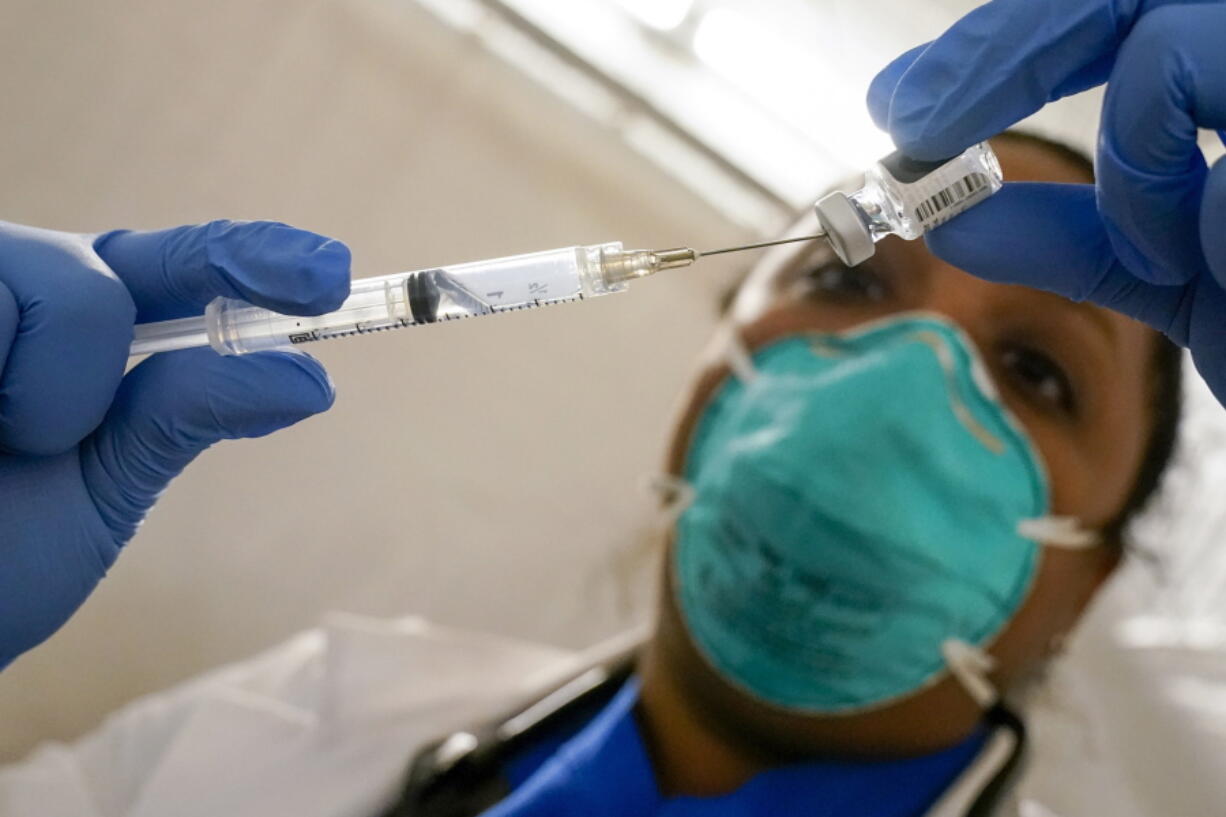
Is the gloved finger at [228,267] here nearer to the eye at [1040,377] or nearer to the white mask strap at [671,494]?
the white mask strap at [671,494]

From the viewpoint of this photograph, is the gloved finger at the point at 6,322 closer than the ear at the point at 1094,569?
Yes

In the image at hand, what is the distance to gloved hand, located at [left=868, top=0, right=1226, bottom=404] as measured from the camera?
56cm

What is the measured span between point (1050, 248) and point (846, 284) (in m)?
0.52

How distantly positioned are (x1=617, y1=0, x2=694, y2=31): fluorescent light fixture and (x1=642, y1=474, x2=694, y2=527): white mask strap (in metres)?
0.86

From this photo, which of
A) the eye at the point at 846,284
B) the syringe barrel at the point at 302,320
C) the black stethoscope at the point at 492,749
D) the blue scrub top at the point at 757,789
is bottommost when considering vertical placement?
the black stethoscope at the point at 492,749

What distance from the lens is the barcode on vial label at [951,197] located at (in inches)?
25.0

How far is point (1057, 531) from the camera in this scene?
104cm

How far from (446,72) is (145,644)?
124 centimetres

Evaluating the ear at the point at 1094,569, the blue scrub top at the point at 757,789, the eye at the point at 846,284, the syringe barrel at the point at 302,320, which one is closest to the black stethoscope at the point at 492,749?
the blue scrub top at the point at 757,789

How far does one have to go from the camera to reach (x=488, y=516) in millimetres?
1692

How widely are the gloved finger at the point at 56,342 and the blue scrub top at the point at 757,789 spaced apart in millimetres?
730

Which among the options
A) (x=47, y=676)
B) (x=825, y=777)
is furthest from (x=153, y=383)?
(x=47, y=676)

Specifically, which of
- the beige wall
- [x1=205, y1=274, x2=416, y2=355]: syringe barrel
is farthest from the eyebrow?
[x1=205, y1=274, x2=416, y2=355]: syringe barrel

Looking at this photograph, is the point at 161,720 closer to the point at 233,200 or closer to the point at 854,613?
the point at 233,200
